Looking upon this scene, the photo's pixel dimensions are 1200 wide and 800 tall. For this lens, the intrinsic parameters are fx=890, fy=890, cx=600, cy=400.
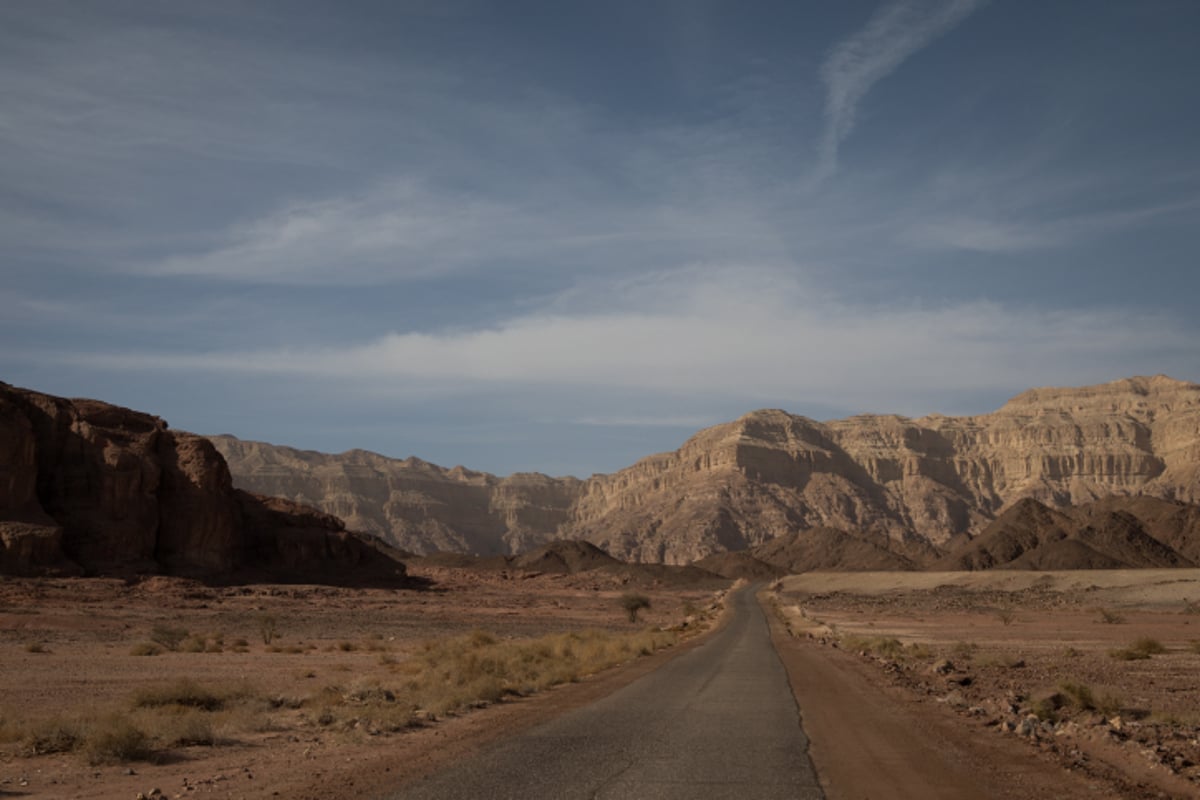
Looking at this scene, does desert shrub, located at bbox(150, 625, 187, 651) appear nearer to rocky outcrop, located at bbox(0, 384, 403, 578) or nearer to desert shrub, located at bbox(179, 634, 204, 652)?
desert shrub, located at bbox(179, 634, 204, 652)

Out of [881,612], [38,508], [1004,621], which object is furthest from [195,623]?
[881,612]

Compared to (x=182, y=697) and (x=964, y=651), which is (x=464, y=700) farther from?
(x=964, y=651)

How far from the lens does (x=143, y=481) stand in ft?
224

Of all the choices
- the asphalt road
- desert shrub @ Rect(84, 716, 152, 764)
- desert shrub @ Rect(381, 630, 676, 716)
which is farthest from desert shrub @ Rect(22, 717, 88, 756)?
the asphalt road

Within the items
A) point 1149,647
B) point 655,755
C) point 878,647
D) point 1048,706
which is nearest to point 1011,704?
point 1048,706

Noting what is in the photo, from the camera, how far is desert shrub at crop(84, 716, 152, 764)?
11.3 metres

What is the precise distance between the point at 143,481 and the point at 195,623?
29987mm

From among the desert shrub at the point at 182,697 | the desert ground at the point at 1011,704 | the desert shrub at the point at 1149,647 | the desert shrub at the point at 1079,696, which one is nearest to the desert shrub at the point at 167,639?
the desert shrub at the point at 182,697

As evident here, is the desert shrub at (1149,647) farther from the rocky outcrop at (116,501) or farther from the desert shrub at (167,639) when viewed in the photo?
the rocky outcrop at (116,501)

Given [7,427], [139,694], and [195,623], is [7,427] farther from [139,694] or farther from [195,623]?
[139,694]

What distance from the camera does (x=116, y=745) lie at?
11.4m

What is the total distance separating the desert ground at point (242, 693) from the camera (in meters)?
10.7

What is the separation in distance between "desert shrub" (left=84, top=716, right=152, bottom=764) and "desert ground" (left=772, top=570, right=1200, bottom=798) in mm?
8734

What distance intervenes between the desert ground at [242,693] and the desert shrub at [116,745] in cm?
2
